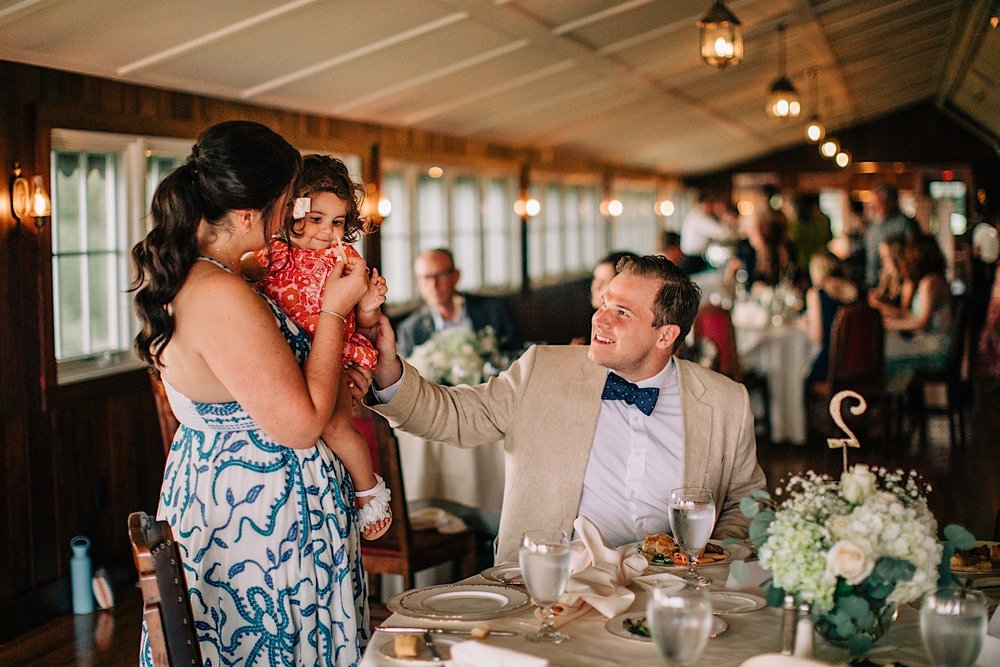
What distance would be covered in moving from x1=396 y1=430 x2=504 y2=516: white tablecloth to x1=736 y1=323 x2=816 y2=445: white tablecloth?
Result: 13.1ft

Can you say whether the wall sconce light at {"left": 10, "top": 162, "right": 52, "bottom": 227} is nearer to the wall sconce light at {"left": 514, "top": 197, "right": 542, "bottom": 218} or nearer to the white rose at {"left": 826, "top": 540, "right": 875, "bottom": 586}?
the white rose at {"left": 826, "top": 540, "right": 875, "bottom": 586}

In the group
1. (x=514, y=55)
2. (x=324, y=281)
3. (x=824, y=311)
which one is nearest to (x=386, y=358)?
(x=324, y=281)

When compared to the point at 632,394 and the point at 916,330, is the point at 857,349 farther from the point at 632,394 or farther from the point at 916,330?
the point at 632,394

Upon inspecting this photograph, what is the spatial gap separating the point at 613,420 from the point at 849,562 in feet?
4.22

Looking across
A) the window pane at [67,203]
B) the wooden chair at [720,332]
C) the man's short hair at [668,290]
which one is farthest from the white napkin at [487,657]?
the wooden chair at [720,332]

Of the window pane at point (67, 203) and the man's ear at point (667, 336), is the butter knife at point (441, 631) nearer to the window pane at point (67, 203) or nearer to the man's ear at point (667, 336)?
the man's ear at point (667, 336)

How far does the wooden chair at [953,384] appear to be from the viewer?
326 inches

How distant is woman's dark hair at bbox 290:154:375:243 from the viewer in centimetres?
262

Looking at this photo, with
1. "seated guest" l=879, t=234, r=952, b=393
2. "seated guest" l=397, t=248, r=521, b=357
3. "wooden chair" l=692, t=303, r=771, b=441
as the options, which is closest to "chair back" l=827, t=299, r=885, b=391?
"seated guest" l=879, t=234, r=952, b=393

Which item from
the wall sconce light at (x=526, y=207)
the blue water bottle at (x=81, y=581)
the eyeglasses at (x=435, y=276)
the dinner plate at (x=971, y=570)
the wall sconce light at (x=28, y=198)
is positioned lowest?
the blue water bottle at (x=81, y=581)

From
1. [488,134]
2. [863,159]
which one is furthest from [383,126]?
[863,159]

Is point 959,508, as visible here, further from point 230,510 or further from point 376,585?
point 230,510

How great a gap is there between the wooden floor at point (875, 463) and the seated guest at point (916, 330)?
57cm

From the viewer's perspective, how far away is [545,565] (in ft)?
5.97
